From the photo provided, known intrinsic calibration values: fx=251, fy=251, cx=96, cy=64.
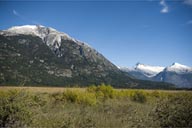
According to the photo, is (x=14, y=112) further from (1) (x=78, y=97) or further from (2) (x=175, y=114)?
(1) (x=78, y=97)

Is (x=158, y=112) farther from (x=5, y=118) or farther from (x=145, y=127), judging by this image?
(x=5, y=118)

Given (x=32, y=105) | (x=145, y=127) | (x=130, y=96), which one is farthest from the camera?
(x=130, y=96)

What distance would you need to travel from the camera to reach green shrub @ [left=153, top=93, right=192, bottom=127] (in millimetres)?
12086

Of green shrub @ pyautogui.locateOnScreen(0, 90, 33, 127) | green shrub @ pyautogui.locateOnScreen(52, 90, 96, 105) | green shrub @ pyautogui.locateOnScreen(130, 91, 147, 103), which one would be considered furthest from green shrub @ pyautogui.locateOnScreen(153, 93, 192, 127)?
green shrub @ pyautogui.locateOnScreen(130, 91, 147, 103)

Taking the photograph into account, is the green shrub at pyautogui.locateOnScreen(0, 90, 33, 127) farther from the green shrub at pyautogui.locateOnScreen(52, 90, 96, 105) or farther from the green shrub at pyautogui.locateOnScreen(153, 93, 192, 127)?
the green shrub at pyautogui.locateOnScreen(52, 90, 96, 105)

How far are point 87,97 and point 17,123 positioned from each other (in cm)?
1442

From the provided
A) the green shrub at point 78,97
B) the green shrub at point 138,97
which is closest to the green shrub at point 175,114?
the green shrub at point 78,97

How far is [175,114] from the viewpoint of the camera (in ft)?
40.4

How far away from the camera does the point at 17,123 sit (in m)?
12.9

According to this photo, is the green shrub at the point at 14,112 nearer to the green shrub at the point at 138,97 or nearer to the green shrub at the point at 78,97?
the green shrub at the point at 78,97

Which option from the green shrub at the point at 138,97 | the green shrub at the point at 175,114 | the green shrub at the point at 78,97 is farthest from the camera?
the green shrub at the point at 138,97

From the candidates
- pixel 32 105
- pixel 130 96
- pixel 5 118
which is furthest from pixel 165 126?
pixel 130 96

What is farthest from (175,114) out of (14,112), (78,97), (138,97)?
(138,97)

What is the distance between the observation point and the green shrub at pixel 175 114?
12086 mm
